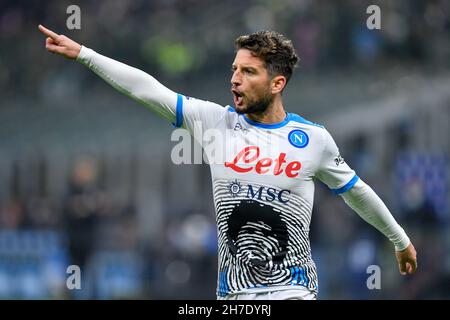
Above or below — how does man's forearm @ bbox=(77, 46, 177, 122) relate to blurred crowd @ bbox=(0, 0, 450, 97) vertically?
below

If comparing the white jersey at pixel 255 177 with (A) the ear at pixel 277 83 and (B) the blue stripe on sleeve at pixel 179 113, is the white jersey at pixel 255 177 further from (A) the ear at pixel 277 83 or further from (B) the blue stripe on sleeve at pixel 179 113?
(A) the ear at pixel 277 83

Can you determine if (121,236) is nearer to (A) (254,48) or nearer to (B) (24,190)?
(B) (24,190)

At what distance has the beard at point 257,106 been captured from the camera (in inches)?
266

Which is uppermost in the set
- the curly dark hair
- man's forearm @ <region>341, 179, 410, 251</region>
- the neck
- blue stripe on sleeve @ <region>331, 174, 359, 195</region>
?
the curly dark hair

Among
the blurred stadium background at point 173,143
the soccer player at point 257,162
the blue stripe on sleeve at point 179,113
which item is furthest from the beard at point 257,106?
the blurred stadium background at point 173,143

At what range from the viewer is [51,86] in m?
19.4

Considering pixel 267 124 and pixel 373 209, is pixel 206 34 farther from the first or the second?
pixel 267 124

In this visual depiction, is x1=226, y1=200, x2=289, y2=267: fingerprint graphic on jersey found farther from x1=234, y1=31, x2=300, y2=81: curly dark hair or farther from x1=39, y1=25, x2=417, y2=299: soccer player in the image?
x1=234, y1=31, x2=300, y2=81: curly dark hair

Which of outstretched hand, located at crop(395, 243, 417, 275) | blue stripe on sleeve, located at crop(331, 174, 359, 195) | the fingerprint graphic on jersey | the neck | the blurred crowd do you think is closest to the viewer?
the fingerprint graphic on jersey

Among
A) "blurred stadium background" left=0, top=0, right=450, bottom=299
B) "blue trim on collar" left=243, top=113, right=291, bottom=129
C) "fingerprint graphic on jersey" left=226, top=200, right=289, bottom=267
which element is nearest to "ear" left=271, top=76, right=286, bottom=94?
"blue trim on collar" left=243, top=113, right=291, bottom=129

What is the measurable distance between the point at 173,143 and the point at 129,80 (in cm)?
1020

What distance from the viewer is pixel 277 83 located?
6.87 m

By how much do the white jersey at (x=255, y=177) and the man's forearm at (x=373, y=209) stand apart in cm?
23

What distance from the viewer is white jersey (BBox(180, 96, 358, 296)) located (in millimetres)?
6680
